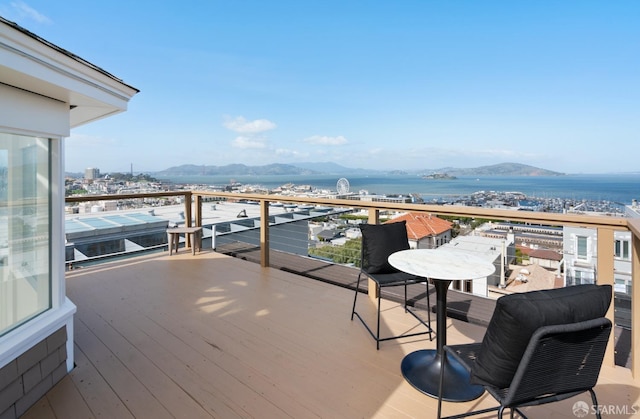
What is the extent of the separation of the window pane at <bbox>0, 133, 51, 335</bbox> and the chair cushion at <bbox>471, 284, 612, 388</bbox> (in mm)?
2515

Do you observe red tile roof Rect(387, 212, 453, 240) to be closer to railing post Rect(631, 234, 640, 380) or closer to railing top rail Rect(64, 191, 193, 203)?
railing post Rect(631, 234, 640, 380)

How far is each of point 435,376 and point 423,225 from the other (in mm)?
1458

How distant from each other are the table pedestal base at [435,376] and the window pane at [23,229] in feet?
8.08

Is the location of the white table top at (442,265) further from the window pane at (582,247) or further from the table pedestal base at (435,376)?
the window pane at (582,247)

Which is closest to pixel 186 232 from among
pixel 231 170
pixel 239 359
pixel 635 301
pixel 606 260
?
pixel 239 359

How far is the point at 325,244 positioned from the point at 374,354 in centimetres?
223

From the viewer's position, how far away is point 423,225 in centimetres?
310

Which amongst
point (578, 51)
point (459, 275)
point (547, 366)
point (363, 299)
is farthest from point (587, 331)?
point (578, 51)

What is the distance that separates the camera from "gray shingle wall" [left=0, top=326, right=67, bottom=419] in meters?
1.65

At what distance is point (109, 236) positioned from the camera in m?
5.22

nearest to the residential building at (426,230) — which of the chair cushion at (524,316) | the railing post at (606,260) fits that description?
the railing post at (606,260)

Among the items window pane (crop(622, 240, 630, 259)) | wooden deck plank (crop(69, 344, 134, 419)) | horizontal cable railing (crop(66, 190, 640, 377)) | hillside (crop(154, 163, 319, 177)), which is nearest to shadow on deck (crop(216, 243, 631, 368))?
horizontal cable railing (crop(66, 190, 640, 377))

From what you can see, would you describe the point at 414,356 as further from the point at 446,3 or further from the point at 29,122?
the point at 446,3

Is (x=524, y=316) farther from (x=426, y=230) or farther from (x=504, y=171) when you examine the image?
(x=504, y=171)
